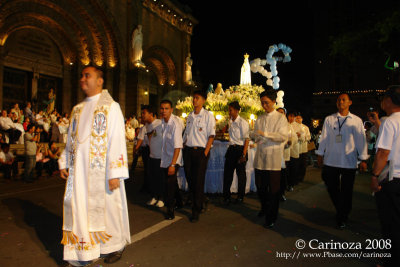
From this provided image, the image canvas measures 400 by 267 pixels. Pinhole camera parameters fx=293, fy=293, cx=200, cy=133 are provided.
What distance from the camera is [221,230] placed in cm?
445

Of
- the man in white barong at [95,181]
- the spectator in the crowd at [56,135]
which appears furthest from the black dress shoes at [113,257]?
the spectator in the crowd at [56,135]

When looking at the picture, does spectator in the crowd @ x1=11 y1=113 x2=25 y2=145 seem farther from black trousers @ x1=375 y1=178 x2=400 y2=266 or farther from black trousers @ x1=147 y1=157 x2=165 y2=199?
black trousers @ x1=375 y1=178 x2=400 y2=266

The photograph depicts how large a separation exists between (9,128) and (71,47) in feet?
33.7

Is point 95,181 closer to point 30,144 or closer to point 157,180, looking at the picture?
point 157,180

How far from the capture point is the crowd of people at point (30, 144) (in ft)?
29.3

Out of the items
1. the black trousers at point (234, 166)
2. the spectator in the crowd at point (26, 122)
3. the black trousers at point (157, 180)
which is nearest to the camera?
the black trousers at point (157, 180)

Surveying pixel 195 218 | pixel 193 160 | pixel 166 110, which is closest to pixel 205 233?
pixel 195 218

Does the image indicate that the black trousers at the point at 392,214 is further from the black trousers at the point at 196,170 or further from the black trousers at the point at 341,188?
the black trousers at the point at 196,170

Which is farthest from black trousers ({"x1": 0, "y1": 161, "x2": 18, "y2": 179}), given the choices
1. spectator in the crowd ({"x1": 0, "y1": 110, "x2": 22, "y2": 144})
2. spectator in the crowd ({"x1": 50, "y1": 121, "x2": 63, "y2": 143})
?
spectator in the crowd ({"x1": 50, "y1": 121, "x2": 63, "y2": 143})

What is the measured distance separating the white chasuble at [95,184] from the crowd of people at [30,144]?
687 centimetres

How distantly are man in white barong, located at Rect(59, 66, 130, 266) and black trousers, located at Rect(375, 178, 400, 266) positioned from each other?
9.15 ft

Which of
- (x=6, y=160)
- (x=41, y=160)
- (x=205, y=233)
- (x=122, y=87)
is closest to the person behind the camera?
(x=205, y=233)

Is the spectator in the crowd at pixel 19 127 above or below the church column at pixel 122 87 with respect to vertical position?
below

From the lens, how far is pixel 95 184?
10.2ft
